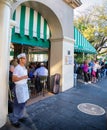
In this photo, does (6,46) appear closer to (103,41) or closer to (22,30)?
(22,30)

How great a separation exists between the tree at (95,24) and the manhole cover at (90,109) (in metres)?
18.2

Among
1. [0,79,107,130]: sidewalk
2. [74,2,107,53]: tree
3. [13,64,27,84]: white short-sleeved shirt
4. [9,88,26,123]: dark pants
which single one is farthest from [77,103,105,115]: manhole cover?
[74,2,107,53]: tree

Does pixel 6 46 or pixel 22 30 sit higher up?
pixel 22 30

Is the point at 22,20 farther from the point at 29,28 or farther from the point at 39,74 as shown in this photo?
the point at 39,74

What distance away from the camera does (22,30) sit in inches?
273

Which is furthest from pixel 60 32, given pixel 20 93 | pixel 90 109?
pixel 20 93

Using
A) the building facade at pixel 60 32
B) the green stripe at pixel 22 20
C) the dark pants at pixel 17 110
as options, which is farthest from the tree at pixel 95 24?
the dark pants at pixel 17 110

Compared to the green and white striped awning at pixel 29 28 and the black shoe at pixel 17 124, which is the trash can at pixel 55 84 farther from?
the black shoe at pixel 17 124

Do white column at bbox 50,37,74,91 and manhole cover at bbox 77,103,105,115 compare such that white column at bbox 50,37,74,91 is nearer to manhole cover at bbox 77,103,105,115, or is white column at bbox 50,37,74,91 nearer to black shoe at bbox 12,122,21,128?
manhole cover at bbox 77,103,105,115

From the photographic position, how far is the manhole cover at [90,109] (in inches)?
230

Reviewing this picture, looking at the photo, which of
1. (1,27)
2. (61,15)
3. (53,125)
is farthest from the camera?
(61,15)

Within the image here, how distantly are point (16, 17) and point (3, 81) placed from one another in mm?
3177

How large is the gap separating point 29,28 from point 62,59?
93.8 inches

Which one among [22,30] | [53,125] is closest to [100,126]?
[53,125]
